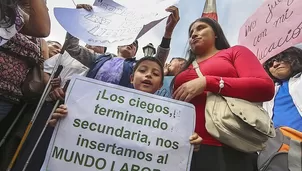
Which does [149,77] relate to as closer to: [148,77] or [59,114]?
[148,77]

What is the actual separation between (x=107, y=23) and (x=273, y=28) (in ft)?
4.72

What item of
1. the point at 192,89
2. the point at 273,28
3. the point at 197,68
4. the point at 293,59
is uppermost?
the point at 273,28

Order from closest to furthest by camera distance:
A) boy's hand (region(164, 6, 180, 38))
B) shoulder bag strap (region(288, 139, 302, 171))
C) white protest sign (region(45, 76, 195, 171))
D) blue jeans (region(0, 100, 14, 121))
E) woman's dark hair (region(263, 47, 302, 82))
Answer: shoulder bag strap (region(288, 139, 302, 171)), white protest sign (region(45, 76, 195, 171)), blue jeans (region(0, 100, 14, 121)), boy's hand (region(164, 6, 180, 38)), woman's dark hair (region(263, 47, 302, 82))

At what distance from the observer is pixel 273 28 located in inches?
109

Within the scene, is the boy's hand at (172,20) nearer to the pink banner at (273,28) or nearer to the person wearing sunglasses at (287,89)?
the pink banner at (273,28)

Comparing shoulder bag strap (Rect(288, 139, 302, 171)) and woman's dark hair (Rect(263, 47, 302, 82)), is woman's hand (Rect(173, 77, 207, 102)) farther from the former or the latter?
woman's dark hair (Rect(263, 47, 302, 82))

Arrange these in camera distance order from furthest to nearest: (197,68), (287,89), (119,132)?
(287,89)
(197,68)
(119,132)

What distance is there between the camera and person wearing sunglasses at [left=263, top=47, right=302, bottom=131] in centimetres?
250

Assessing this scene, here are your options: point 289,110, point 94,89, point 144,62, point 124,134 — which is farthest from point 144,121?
point 289,110

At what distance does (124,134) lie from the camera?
1517 millimetres

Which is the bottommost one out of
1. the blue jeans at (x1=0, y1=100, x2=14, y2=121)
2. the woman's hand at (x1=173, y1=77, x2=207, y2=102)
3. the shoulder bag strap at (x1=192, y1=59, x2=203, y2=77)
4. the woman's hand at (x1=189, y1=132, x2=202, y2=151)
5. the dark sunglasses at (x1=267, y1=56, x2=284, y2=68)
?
the blue jeans at (x1=0, y1=100, x2=14, y2=121)

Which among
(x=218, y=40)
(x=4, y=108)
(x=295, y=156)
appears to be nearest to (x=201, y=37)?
(x=218, y=40)

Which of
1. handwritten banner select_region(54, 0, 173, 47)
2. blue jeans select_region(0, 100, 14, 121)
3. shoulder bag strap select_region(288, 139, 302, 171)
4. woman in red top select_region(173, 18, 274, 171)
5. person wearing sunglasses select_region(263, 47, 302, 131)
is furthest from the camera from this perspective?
person wearing sunglasses select_region(263, 47, 302, 131)

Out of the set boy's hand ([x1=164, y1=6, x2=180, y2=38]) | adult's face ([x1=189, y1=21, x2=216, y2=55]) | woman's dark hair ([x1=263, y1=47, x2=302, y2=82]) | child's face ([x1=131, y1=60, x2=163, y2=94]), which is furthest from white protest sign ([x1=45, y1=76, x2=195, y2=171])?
woman's dark hair ([x1=263, y1=47, x2=302, y2=82])
